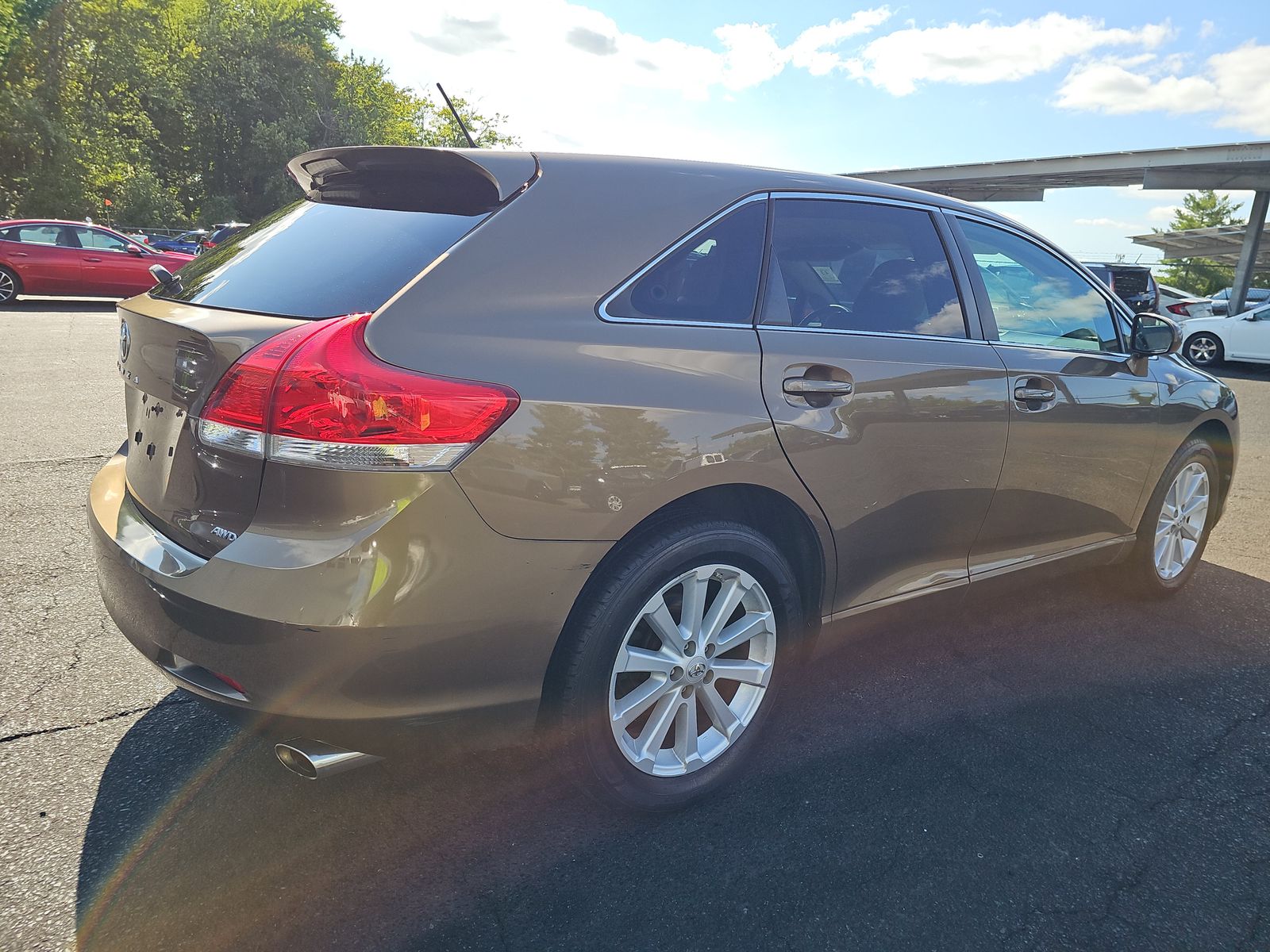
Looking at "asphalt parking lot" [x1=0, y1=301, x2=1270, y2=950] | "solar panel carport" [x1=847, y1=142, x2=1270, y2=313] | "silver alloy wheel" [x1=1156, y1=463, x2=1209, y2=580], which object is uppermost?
"solar panel carport" [x1=847, y1=142, x2=1270, y2=313]

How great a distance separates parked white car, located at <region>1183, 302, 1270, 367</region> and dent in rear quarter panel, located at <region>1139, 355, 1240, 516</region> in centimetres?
1407

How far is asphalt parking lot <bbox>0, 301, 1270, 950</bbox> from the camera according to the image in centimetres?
207

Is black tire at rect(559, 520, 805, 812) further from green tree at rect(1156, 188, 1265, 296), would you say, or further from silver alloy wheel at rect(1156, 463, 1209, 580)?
green tree at rect(1156, 188, 1265, 296)

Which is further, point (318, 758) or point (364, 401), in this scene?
point (318, 758)

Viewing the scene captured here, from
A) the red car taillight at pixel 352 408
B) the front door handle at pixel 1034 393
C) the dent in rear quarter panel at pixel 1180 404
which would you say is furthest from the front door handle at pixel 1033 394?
the red car taillight at pixel 352 408

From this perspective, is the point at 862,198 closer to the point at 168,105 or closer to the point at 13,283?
the point at 13,283

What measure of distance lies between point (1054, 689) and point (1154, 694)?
363 millimetres

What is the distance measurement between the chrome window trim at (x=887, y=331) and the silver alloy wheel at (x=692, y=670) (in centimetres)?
72

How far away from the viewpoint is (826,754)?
280cm

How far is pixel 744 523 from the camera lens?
8.14 feet

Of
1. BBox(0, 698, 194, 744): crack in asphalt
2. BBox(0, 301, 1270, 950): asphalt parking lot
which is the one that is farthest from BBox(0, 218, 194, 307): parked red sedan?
BBox(0, 301, 1270, 950): asphalt parking lot

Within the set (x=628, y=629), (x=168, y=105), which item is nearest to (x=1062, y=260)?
(x=628, y=629)

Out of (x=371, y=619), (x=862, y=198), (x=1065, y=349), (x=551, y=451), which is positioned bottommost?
(x=371, y=619)

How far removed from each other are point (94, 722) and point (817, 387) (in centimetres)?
233
